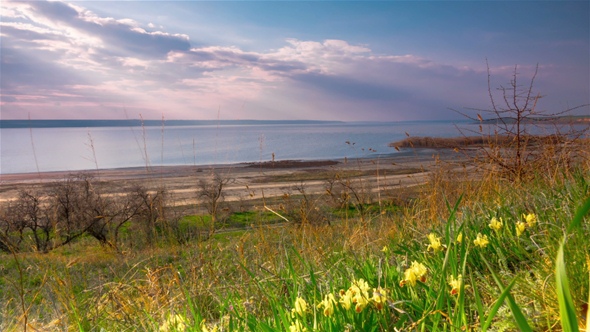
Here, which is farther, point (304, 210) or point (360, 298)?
point (304, 210)

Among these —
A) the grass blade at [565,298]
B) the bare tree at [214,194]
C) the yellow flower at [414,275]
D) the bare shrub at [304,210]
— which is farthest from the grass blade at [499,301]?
the bare tree at [214,194]

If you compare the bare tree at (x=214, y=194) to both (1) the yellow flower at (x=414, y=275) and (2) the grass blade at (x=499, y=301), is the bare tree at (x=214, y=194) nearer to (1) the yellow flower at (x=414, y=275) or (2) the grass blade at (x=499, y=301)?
(1) the yellow flower at (x=414, y=275)

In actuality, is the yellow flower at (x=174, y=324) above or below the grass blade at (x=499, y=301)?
below

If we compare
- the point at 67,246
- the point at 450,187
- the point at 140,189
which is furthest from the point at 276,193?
the point at 450,187

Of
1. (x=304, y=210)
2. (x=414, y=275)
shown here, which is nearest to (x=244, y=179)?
(x=304, y=210)

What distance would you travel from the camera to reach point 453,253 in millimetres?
2201

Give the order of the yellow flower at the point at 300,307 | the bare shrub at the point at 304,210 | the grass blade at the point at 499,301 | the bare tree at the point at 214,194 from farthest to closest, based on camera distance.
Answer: the bare tree at the point at 214,194 → the bare shrub at the point at 304,210 → the yellow flower at the point at 300,307 → the grass blade at the point at 499,301

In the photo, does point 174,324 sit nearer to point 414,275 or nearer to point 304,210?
point 414,275

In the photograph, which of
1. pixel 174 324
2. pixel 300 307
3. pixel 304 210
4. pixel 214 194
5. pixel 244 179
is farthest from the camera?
pixel 244 179

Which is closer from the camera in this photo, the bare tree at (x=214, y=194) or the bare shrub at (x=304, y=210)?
the bare shrub at (x=304, y=210)

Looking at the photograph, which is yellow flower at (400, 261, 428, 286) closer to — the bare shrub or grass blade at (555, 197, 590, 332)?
grass blade at (555, 197, 590, 332)

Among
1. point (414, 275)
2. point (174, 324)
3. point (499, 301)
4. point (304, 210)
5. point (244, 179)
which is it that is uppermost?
point (499, 301)

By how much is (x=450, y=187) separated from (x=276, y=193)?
65.8ft

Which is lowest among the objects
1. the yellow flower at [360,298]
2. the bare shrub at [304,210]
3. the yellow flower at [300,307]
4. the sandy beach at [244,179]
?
the sandy beach at [244,179]
